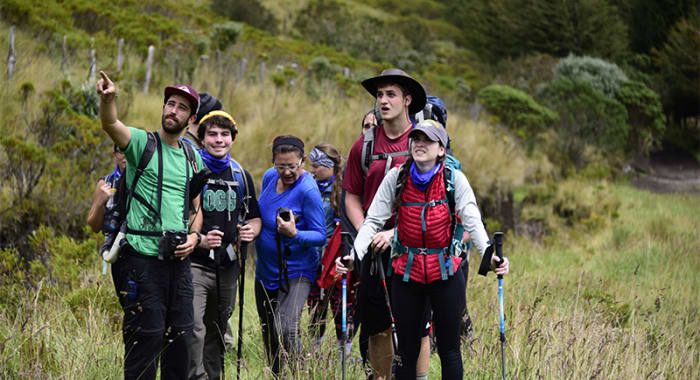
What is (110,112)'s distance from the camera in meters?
3.21

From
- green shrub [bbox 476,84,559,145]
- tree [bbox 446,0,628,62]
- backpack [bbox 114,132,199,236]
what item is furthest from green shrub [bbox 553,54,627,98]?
backpack [bbox 114,132,199,236]

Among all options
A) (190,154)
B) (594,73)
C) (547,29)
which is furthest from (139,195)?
(547,29)

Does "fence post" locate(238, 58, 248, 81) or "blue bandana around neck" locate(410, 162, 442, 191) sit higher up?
"fence post" locate(238, 58, 248, 81)

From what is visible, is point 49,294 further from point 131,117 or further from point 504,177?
point 504,177

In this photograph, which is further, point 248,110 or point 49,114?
point 248,110

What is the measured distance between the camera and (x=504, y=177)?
15.1 meters

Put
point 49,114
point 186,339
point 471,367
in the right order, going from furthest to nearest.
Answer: point 49,114 < point 471,367 < point 186,339

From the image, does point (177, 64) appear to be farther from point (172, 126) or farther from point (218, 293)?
→ point (172, 126)

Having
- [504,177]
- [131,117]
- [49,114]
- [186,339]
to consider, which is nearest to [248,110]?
[131,117]

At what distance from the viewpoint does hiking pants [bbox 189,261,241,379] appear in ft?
13.6

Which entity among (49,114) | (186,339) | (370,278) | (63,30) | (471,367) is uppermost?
(63,30)

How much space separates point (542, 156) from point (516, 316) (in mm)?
13589

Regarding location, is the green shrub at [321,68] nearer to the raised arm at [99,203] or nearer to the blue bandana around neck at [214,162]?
the blue bandana around neck at [214,162]

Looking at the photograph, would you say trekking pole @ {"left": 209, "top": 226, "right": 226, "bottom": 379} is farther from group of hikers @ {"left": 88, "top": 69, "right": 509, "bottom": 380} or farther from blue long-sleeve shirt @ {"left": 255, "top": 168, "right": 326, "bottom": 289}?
blue long-sleeve shirt @ {"left": 255, "top": 168, "right": 326, "bottom": 289}
